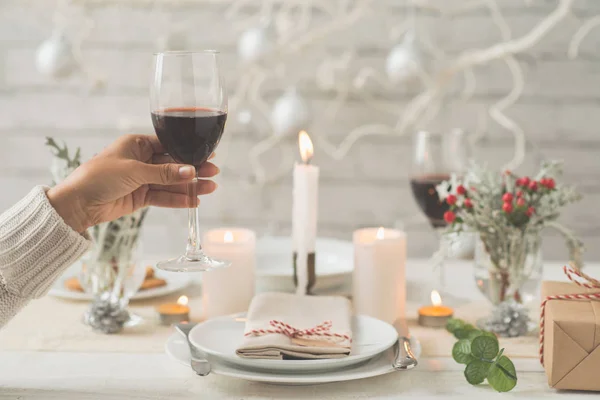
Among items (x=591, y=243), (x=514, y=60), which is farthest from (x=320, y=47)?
(x=591, y=243)

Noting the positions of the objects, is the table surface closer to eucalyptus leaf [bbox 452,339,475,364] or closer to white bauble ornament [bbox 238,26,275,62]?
eucalyptus leaf [bbox 452,339,475,364]

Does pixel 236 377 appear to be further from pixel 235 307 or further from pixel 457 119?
pixel 457 119

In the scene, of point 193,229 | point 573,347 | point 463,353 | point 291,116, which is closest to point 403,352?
point 463,353

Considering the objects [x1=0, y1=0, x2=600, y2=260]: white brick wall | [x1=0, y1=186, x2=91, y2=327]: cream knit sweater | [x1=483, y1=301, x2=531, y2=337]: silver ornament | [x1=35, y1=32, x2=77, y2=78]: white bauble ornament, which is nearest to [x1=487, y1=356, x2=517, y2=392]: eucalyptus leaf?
[x1=483, y1=301, x2=531, y2=337]: silver ornament

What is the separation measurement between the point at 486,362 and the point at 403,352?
11 centimetres

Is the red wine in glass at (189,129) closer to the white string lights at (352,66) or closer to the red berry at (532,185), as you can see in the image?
the red berry at (532,185)

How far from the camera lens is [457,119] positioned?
2.88 m

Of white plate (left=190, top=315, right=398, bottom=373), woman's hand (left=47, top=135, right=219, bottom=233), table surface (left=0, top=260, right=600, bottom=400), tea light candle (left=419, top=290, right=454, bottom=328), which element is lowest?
table surface (left=0, top=260, right=600, bottom=400)

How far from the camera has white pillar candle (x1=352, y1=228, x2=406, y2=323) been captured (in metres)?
1.23

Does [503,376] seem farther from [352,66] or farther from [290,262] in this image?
[352,66]

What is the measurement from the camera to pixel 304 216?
4.18 ft

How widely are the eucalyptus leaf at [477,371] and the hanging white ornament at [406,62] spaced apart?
1.63 meters

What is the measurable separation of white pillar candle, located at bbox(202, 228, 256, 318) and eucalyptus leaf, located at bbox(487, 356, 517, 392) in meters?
0.45

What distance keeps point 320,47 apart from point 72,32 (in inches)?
36.5
